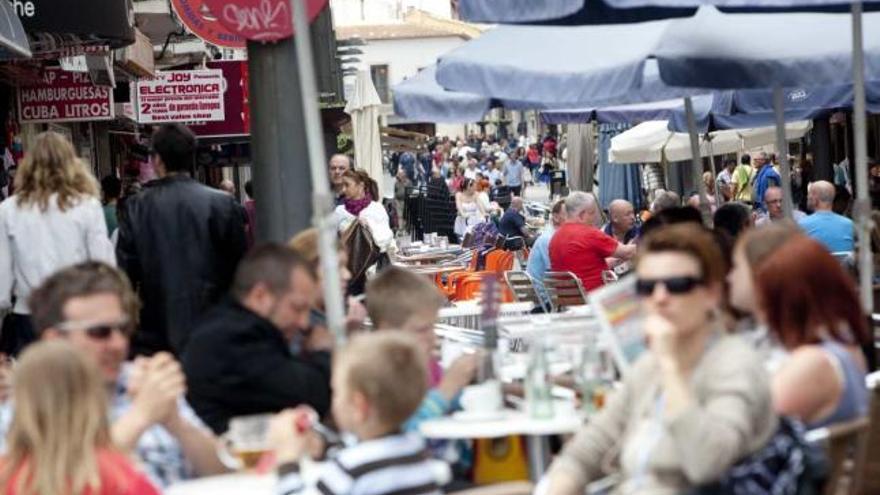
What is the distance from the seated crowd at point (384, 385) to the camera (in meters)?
4.95

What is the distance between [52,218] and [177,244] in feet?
2.08

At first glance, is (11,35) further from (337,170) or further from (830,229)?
(830,229)

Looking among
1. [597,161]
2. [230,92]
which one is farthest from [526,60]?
[597,161]

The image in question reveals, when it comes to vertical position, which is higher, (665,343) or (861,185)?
(861,185)

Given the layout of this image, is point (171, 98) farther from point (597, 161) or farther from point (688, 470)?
point (688, 470)

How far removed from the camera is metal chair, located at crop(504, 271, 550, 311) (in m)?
15.2

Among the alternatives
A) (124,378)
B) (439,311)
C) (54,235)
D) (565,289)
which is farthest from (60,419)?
(565,289)

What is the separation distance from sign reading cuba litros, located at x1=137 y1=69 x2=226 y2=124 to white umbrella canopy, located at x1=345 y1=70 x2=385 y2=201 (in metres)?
3.90

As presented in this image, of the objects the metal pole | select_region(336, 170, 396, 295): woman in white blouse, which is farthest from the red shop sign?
select_region(336, 170, 396, 295): woman in white blouse

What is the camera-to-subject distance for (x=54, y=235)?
949 cm

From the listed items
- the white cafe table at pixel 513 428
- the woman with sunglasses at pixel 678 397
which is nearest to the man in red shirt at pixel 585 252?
the white cafe table at pixel 513 428

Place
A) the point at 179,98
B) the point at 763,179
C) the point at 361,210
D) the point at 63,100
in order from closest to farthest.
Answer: the point at 361,210 → the point at 63,100 → the point at 179,98 → the point at 763,179

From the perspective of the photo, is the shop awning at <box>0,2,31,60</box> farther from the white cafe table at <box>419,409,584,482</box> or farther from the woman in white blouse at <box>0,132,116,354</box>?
the white cafe table at <box>419,409,584,482</box>

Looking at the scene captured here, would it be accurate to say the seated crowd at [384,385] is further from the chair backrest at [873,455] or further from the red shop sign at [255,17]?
the red shop sign at [255,17]
